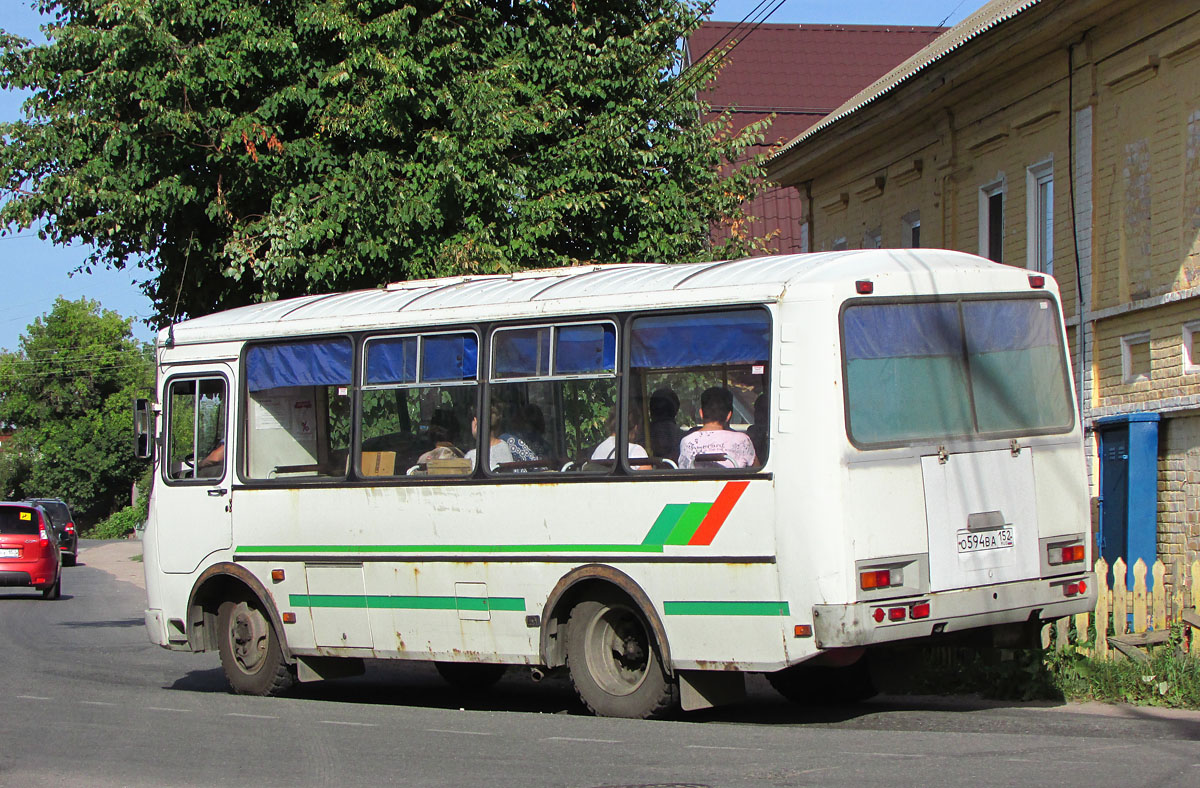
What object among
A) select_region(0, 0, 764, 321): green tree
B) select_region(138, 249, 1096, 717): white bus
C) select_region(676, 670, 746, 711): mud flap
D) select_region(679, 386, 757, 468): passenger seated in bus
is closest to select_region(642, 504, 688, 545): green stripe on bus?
select_region(138, 249, 1096, 717): white bus

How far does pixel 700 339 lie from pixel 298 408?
11.7 ft

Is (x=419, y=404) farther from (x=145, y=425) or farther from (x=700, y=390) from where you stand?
(x=145, y=425)

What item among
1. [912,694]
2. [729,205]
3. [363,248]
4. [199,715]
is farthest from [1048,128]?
[199,715]

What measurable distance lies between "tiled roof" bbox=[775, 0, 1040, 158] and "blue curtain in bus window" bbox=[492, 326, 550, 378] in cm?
901

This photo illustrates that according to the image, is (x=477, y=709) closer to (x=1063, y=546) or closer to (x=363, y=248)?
(x=1063, y=546)

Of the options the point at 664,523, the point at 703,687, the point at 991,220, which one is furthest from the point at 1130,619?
the point at 991,220

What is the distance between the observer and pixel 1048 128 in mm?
17609

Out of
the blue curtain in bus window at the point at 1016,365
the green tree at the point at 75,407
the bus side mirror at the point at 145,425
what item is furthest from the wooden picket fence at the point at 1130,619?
the green tree at the point at 75,407

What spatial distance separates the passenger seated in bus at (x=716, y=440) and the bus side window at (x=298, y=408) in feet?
9.48

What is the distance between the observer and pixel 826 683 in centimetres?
1028

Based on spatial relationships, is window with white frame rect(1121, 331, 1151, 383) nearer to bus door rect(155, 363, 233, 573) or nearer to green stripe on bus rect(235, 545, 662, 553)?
green stripe on bus rect(235, 545, 662, 553)

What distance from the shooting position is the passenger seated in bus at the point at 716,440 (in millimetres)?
8875

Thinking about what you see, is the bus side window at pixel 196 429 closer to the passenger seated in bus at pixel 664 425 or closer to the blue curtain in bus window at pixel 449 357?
the blue curtain in bus window at pixel 449 357

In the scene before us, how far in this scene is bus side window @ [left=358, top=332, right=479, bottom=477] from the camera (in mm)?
10258
